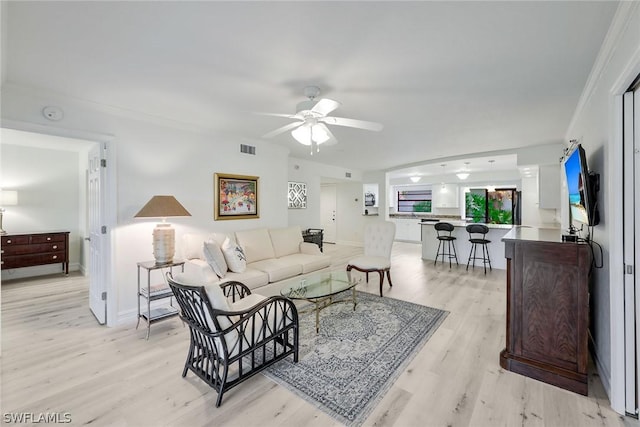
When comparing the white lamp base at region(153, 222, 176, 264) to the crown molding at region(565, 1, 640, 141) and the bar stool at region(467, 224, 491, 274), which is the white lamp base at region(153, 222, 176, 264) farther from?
the bar stool at region(467, 224, 491, 274)

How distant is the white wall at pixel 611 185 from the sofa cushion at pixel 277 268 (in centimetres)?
317

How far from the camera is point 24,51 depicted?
1979 millimetres

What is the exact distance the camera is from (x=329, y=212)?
959cm

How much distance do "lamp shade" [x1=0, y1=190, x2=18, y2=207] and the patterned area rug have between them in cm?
537

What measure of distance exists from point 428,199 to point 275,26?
913cm

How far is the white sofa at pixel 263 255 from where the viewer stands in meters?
3.42

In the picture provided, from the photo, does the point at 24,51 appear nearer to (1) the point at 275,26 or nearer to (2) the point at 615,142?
(1) the point at 275,26

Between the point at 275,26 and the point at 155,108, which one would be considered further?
the point at 155,108

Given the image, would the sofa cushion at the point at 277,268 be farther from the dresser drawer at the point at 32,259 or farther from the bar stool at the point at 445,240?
the dresser drawer at the point at 32,259

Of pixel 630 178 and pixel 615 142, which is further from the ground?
pixel 615 142

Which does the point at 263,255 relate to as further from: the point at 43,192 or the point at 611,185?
the point at 43,192

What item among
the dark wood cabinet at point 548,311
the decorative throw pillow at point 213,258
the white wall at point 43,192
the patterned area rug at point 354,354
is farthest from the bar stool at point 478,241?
the white wall at point 43,192

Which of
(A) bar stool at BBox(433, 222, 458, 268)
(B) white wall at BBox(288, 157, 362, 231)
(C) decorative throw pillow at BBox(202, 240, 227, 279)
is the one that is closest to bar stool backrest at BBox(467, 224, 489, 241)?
(A) bar stool at BBox(433, 222, 458, 268)

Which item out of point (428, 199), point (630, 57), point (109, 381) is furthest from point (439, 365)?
point (428, 199)
